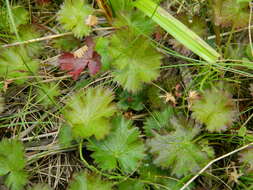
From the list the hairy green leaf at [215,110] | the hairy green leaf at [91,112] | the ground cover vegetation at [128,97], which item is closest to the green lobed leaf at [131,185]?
the ground cover vegetation at [128,97]

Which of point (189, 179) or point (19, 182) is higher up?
point (189, 179)

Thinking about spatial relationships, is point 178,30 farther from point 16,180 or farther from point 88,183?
point 16,180

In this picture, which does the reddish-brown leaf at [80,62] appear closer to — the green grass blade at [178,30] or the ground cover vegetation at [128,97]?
the ground cover vegetation at [128,97]

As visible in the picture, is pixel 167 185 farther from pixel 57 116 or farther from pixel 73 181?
pixel 57 116

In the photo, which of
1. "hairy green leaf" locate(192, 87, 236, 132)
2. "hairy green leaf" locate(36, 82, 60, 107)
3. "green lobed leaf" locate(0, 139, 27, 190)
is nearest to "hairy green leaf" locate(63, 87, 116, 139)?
"hairy green leaf" locate(36, 82, 60, 107)

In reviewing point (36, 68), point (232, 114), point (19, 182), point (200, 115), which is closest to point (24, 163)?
point (19, 182)

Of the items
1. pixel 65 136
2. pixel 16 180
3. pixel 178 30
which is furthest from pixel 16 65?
pixel 178 30
